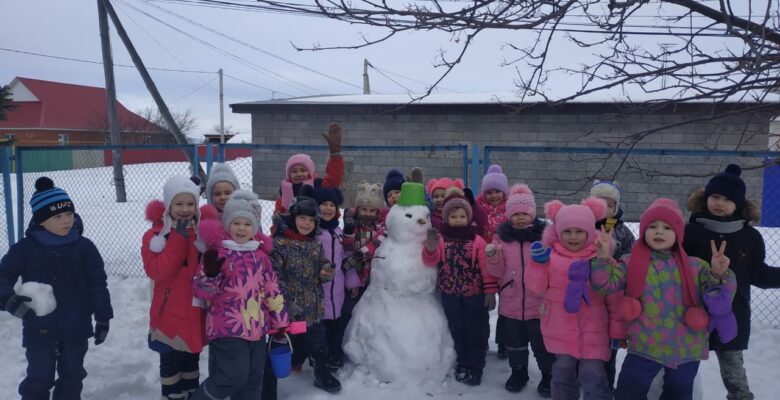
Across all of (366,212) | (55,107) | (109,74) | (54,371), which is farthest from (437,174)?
(55,107)

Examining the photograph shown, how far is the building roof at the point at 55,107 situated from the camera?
1312 inches

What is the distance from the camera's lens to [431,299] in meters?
3.82

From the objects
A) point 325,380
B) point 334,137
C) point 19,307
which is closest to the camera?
point 19,307

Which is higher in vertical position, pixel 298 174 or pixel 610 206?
pixel 298 174

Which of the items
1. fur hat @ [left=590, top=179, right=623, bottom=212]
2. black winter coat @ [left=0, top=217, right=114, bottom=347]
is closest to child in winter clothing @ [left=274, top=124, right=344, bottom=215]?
black winter coat @ [left=0, top=217, right=114, bottom=347]

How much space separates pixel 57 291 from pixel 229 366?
107cm

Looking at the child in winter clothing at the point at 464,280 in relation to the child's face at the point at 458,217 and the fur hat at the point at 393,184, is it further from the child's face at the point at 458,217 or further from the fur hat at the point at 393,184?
the fur hat at the point at 393,184

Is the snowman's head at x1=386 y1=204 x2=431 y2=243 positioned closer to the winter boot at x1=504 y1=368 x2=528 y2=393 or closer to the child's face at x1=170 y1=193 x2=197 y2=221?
the winter boot at x1=504 y1=368 x2=528 y2=393

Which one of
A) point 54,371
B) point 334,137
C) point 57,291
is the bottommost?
point 54,371

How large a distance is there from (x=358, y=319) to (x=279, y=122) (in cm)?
850

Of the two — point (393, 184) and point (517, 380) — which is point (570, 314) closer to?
point (517, 380)

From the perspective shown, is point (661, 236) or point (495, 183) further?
point (495, 183)

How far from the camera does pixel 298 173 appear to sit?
4332 millimetres

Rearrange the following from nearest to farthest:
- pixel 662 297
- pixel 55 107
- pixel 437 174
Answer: pixel 662 297
pixel 437 174
pixel 55 107
